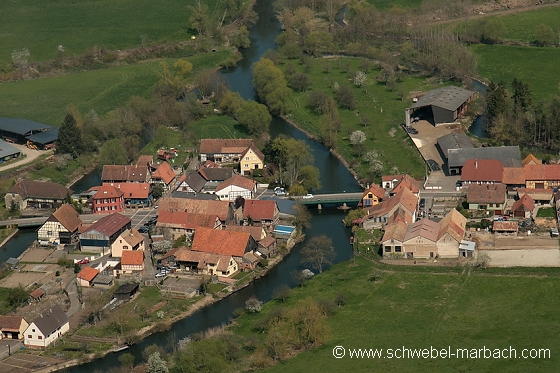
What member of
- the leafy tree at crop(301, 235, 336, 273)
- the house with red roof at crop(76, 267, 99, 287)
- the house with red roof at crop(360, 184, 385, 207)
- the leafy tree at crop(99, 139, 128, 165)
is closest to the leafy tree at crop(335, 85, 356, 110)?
the leafy tree at crop(99, 139, 128, 165)

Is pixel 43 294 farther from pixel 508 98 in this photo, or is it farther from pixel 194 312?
pixel 508 98

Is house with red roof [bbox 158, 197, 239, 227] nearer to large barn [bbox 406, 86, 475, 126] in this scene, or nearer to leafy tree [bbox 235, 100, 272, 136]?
leafy tree [bbox 235, 100, 272, 136]

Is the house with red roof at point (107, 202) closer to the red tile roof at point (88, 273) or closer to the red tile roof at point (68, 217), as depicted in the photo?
the red tile roof at point (68, 217)

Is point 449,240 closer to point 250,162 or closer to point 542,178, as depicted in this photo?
point 542,178

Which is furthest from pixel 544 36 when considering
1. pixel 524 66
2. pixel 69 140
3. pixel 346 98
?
pixel 69 140

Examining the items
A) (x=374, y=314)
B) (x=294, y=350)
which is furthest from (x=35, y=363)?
(x=374, y=314)

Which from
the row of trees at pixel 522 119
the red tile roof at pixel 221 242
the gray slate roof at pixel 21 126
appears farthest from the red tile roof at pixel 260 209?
the gray slate roof at pixel 21 126
